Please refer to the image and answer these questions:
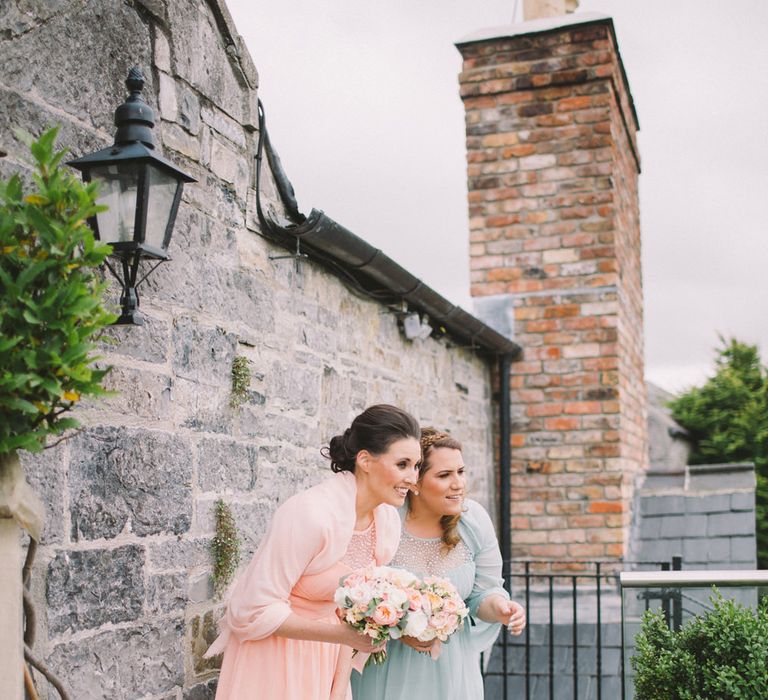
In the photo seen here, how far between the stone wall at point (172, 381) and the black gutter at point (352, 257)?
0.28ft

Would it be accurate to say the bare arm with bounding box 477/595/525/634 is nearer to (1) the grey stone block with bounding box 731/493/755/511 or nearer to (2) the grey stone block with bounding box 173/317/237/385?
(2) the grey stone block with bounding box 173/317/237/385

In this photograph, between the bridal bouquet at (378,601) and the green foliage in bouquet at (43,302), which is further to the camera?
the bridal bouquet at (378,601)

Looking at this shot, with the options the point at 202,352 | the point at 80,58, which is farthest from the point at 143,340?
the point at 80,58

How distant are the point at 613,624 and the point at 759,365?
33.7 ft

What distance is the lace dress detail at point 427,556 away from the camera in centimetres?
358

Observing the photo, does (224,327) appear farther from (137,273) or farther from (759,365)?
(759,365)

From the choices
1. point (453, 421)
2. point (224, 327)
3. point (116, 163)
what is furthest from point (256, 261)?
point (453, 421)

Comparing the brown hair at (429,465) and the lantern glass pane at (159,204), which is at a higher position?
the lantern glass pane at (159,204)

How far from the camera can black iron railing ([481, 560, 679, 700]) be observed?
224 inches

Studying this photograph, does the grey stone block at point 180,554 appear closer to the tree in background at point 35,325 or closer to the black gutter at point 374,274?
the tree in background at point 35,325

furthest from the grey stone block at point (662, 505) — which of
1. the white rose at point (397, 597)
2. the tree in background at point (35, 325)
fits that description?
the tree in background at point (35, 325)

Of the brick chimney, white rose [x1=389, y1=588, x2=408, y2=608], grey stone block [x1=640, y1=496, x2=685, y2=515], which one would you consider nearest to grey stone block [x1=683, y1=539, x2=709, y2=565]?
grey stone block [x1=640, y1=496, x2=685, y2=515]

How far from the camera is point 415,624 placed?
2.79 metres

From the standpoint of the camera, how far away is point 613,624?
6.41 meters
